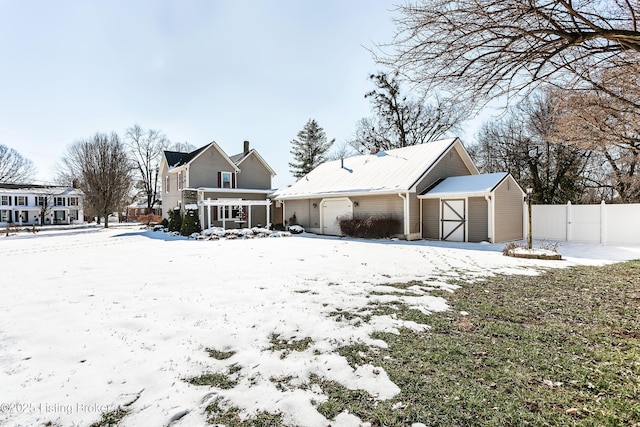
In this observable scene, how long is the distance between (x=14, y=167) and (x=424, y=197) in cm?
5707

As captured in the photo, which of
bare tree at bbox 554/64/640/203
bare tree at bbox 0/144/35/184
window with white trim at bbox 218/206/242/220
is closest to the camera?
bare tree at bbox 554/64/640/203

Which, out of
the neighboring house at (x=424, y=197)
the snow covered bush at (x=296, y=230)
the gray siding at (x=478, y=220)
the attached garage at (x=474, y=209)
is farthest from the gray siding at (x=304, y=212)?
the gray siding at (x=478, y=220)

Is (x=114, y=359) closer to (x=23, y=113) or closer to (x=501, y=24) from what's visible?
(x=501, y=24)

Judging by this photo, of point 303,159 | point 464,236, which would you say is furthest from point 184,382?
point 303,159

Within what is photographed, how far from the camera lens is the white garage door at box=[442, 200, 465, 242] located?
14.3m

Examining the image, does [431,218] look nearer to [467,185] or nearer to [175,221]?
[467,185]

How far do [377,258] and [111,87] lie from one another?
13154mm

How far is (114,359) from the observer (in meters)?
3.12

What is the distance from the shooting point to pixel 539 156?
71.7ft

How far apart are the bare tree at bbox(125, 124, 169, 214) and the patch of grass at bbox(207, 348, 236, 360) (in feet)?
143

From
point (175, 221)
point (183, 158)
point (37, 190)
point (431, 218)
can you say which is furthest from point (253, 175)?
point (37, 190)

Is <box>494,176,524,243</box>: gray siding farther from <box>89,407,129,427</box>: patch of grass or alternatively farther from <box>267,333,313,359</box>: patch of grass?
<box>89,407,129,427</box>: patch of grass

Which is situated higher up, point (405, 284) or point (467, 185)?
point (467, 185)

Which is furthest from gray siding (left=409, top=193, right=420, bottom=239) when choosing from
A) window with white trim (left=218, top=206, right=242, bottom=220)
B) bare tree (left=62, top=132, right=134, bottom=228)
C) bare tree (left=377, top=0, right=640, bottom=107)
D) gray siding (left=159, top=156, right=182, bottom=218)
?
bare tree (left=62, top=132, right=134, bottom=228)
